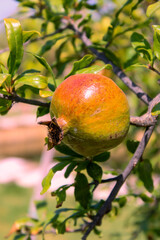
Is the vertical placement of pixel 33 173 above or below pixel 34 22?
below

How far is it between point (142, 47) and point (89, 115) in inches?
13.5

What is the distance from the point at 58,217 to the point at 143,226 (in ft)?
3.14

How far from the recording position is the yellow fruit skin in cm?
69

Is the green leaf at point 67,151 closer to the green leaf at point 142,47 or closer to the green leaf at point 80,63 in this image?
the green leaf at point 80,63

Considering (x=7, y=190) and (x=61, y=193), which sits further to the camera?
(x=7, y=190)

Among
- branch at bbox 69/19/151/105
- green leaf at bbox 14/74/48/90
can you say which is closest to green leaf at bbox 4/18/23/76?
green leaf at bbox 14/74/48/90

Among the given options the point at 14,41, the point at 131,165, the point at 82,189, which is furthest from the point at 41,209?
the point at 14,41

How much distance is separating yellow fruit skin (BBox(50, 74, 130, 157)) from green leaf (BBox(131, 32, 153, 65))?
0.79ft

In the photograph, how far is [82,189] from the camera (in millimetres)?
919

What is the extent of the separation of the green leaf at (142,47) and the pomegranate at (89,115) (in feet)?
0.78

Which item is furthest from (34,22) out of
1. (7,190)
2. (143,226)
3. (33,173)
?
(33,173)

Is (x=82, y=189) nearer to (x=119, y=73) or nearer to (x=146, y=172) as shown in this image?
(x=146, y=172)

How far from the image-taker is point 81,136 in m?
0.70

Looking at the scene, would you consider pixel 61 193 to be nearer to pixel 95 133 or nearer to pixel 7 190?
pixel 95 133
